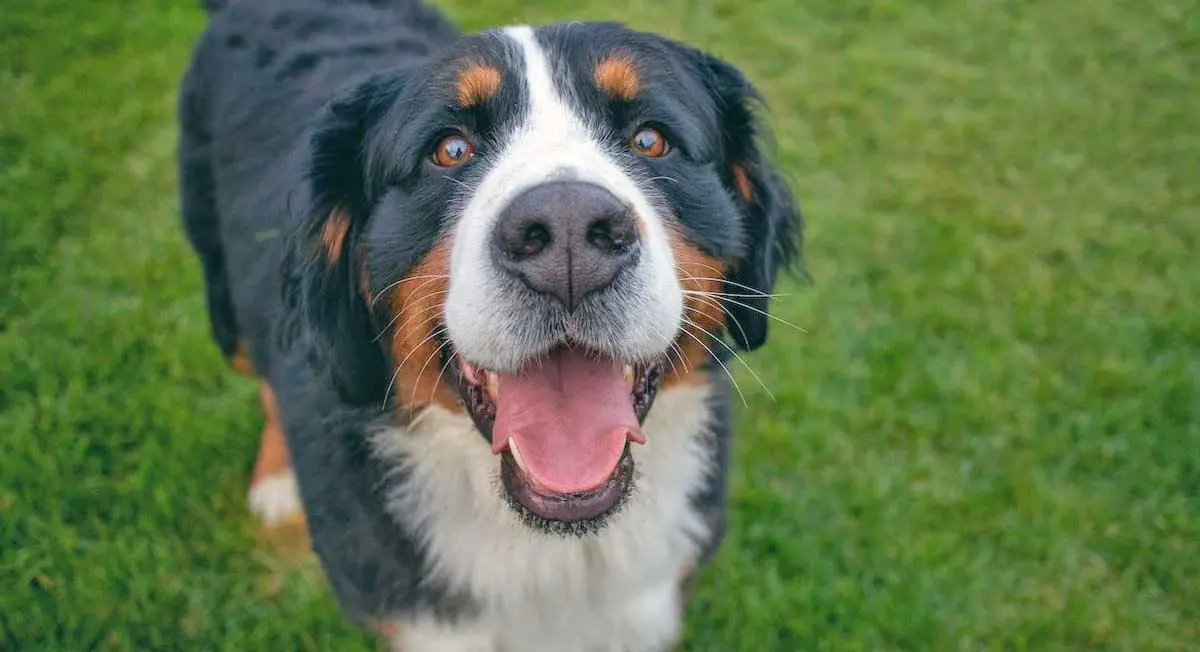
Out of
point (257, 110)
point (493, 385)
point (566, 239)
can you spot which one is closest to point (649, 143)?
point (566, 239)

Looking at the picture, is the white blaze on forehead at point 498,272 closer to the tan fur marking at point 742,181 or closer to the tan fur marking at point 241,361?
the tan fur marking at point 742,181

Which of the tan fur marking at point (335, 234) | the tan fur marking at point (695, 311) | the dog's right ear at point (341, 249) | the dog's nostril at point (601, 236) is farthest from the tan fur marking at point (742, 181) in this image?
the tan fur marking at point (335, 234)

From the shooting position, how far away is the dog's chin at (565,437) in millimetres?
1985

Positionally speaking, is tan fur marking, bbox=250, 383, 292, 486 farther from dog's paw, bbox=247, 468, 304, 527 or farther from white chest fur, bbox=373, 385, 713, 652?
white chest fur, bbox=373, 385, 713, 652

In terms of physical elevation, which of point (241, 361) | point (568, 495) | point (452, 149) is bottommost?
point (241, 361)

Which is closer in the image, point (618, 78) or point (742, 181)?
point (618, 78)

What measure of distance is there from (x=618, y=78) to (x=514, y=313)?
0.64 metres

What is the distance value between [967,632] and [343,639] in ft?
6.79

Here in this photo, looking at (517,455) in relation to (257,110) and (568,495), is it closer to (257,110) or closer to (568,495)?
(568,495)

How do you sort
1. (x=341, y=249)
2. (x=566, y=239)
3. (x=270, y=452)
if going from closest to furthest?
(x=566, y=239)
(x=341, y=249)
(x=270, y=452)

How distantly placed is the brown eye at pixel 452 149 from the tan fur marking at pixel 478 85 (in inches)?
3.4

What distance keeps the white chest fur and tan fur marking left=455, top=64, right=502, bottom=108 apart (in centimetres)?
75

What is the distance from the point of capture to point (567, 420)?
2014mm

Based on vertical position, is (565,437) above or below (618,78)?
below
